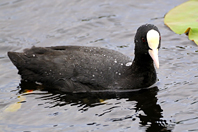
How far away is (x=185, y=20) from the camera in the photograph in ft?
30.7

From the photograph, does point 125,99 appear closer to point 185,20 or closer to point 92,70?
point 92,70

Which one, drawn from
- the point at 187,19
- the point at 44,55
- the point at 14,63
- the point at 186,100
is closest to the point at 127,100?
the point at 186,100

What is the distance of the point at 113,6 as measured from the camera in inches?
442

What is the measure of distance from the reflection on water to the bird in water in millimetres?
126

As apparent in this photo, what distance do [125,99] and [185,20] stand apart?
9.72 feet

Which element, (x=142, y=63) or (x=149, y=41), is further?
(x=142, y=63)

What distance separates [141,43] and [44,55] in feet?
6.27

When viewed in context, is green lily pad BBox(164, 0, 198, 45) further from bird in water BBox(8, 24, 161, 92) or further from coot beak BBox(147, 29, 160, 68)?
coot beak BBox(147, 29, 160, 68)

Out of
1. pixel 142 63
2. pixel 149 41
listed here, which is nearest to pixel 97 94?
pixel 142 63

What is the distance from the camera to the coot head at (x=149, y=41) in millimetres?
7074

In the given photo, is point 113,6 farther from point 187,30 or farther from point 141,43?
point 141,43

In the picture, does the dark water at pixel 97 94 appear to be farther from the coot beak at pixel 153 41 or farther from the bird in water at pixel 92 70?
the coot beak at pixel 153 41

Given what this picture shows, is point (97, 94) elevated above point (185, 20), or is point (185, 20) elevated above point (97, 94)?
point (185, 20)

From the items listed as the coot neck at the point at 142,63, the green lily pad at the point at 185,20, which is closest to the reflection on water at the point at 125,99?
the coot neck at the point at 142,63
